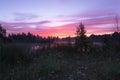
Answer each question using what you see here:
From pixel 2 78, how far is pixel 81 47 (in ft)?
32.5

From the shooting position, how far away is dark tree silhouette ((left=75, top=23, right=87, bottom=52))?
16.8 meters

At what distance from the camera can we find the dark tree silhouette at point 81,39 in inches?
661

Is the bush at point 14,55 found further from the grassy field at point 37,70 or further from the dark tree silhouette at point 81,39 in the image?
the dark tree silhouette at point 81,39

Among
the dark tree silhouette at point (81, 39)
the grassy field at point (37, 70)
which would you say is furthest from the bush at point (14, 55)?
the dark tree silhouette at point (81, 39)

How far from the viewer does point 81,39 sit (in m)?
17.2

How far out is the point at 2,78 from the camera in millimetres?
7727

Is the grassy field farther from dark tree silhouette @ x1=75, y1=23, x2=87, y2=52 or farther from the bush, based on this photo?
dark tree silhouette @ x1=75, y1=23, x2=87, y2=52

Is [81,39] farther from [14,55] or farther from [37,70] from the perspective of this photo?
[37,70]

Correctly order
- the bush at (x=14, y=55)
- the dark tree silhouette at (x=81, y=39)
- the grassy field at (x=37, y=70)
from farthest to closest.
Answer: the dark tree silhouette at (x=81, y=39)
the bush at (x=14, y=55)
the grassy field at (x=37, y=70)

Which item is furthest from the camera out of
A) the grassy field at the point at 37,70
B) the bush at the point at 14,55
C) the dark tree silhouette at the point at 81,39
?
the dark tree silhouette at the point at 81,39

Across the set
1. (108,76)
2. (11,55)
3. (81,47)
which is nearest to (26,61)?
(11,55)

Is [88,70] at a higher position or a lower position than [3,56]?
lower

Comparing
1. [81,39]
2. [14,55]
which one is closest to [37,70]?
[14,55]

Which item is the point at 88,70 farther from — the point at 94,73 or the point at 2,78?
the point at 2,78
